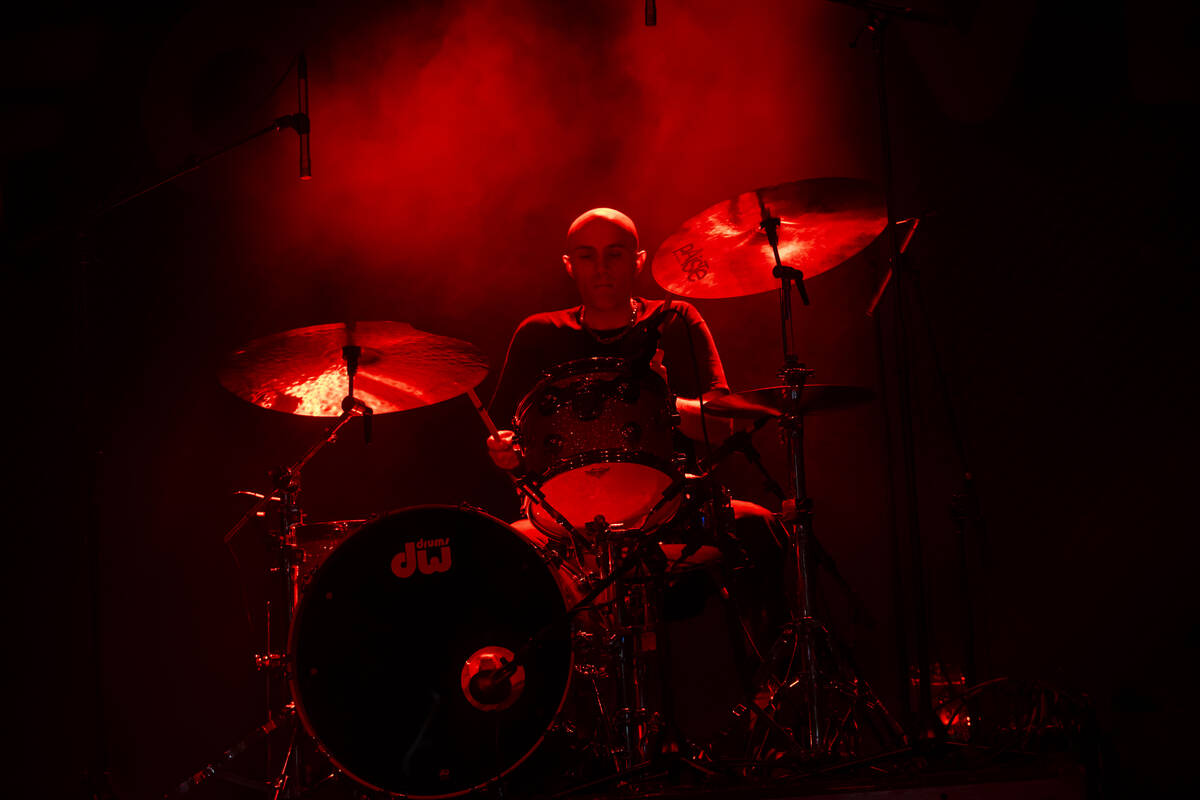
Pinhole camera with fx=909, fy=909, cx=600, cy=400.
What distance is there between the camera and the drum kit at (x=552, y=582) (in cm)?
219

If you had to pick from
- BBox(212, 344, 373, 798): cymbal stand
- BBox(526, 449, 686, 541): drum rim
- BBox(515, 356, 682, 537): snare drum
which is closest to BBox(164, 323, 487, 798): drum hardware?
BBox(212, 344, 373, 798): cymbal stand

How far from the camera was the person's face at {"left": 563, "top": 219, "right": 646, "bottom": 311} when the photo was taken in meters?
3.33

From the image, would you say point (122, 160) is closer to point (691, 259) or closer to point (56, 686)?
point (56, 686)

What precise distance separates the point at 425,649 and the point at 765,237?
151 centimetres

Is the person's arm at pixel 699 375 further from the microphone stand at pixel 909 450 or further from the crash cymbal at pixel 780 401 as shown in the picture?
the microphone stand at pixel 909 450

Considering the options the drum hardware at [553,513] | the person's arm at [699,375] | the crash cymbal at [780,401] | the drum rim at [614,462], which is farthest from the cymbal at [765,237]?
the drum hardware at [553,513]

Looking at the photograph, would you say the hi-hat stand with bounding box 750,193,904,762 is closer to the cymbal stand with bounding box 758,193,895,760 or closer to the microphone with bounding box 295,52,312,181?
the cymbal stand with bounding box 758,193,895,760

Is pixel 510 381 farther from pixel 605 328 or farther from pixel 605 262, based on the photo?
pixel 605 262

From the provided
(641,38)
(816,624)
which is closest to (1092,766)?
(816,624)

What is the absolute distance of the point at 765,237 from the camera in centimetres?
270

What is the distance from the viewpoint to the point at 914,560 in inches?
80.5

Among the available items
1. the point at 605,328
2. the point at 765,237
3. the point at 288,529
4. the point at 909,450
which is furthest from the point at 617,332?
the point at 909,450

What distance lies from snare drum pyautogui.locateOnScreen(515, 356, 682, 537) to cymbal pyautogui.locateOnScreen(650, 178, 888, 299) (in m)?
0.46

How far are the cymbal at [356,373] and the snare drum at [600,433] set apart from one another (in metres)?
0.29
